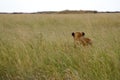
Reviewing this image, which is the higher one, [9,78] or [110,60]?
[110,60]

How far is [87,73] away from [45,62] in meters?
0.68

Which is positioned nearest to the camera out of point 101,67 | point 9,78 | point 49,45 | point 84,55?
point 101,67

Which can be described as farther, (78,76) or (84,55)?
(84,55)

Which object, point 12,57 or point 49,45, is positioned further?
point 49,45

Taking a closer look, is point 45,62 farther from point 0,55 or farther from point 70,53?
point 0,55

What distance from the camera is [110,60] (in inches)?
114

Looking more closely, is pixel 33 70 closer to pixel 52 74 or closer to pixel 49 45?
pixel 52 74

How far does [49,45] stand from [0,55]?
0.73m

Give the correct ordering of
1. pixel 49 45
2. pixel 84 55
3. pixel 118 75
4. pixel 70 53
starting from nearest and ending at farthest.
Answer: pixel 118 75 < pixel 84 55 < pixel 70 53 < pixel 49 45

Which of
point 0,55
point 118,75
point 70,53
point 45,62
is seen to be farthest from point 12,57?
point 118,75

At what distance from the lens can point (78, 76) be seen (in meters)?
2.57

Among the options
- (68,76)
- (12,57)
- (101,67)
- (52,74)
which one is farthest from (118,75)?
(12,57)

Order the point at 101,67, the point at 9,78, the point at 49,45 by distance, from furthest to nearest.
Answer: the point at 49,45 → the point at 9,78 → the point at 101,67

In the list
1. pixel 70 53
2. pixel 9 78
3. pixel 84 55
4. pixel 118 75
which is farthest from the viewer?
pixel 70 53
